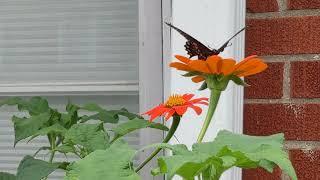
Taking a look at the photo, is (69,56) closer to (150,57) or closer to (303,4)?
(150,57)

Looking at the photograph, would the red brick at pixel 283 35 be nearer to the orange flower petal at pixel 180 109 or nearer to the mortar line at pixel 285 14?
the mortar line at pixel 285 14

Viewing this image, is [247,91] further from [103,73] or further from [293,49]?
[103,73]

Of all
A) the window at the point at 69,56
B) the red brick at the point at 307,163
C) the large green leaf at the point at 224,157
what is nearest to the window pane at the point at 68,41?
the window at the point at 69,56

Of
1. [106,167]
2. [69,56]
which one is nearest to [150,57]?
[69,56]

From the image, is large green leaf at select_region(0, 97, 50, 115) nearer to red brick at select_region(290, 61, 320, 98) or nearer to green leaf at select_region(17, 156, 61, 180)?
green leaf at select_region(17, 156, 61, 180)

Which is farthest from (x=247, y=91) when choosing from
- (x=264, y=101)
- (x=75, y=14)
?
(x=75, y=14)

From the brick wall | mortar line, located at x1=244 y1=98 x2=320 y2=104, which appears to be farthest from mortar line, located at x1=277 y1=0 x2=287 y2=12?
mortar line, located at x1=244 y1=98 x2=320 y2=104
